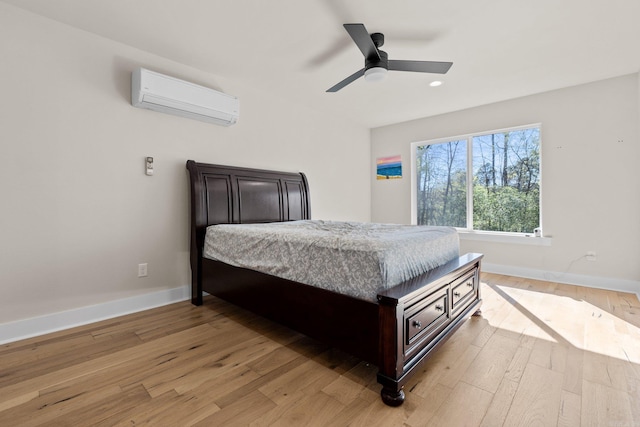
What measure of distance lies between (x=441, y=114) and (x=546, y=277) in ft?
8.79

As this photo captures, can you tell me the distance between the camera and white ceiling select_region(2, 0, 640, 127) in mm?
2084

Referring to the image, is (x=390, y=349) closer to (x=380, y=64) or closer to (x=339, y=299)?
(x=339, y=299)

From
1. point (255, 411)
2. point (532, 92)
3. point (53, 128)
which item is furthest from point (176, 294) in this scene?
point (532, 92)

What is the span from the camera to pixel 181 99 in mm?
2736

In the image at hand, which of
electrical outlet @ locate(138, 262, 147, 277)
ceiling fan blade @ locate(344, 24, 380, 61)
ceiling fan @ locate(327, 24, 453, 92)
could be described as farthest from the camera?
electrical outlet @ locate(138, 262, 147, 277)

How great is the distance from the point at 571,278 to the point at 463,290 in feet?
7.72

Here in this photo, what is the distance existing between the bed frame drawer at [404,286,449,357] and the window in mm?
2825

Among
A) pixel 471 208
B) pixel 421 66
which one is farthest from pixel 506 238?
pixel 421 66

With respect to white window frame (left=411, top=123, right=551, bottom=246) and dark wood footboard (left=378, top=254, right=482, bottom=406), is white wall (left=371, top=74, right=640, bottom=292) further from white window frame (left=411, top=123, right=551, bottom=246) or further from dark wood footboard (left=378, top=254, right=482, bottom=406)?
dark wood footboard (left=378, top=254, right=482, bottom=406)

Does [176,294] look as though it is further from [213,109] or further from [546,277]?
[546,277]

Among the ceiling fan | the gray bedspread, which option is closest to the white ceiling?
the ceiling fan

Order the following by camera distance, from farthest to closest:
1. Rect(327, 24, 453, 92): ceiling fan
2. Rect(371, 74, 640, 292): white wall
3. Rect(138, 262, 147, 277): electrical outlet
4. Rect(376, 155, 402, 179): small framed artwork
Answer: Rect(376, 155, 402, 179): small framed artwork → Rect(371, 74, 640, 292): white wall → Rect(138, 262, 147, 277): electrical outlet → Rect(327, 24, 453, 92): ceiling fan

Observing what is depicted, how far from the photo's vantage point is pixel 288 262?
204 cm

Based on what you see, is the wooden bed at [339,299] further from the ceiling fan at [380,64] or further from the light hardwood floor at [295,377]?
the ceiling fan at [380,64]
